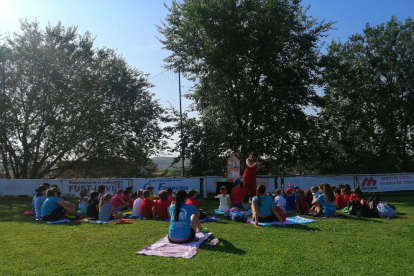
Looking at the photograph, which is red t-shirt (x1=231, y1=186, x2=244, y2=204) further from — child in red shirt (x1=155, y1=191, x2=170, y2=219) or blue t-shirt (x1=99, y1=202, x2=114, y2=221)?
blue t-shirt (x1=99, y1=202, x2=114, y2=221)

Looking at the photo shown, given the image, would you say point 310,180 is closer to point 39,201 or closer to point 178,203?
point 178,203

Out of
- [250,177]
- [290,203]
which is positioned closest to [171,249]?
[250,177]

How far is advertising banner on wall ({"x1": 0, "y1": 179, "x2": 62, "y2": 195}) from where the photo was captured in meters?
16.4

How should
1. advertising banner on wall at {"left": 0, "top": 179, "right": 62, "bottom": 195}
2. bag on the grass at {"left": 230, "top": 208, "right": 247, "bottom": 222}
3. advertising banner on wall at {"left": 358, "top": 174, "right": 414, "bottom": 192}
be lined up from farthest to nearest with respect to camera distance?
advertising banner on wall at {"left": 0, "top": 179, "right": 62, "bottom": 195} < advertising banner on wall at {"left": 358, "top": 174, "right": 414, "bottom": 192} < bag on the grass at {"left": 230, "top": 208, "right": 247, "bottom": 222}

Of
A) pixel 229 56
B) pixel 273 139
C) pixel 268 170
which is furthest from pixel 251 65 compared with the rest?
pixel 268 170

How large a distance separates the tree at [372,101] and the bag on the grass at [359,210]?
7730mm

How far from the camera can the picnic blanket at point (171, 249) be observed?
5250 millimetres

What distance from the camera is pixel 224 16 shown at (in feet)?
61.7

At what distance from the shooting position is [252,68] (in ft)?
66.6

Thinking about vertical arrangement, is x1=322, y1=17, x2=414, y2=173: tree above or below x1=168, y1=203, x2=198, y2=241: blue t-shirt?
above

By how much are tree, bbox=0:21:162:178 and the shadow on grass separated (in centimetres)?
1557

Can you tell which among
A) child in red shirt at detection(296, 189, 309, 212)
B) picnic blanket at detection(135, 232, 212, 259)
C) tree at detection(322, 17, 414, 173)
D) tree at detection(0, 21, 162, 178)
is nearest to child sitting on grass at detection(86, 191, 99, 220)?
picnic blanket at detection(135, 232, 212, 259)

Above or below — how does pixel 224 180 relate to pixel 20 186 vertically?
above

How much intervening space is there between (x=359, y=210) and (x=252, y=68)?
1291 cm
